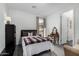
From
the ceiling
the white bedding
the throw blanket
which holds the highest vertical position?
the ceiling

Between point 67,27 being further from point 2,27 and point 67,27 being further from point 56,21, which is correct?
point 2,27

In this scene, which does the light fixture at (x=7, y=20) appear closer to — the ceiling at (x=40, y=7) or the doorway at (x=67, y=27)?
the ceiling at (x=40, y=7)

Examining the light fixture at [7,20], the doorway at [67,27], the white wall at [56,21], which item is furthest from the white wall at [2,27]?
the doorway at [67,27]

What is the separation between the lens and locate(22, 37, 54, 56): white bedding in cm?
252

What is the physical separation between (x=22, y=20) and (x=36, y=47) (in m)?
0.73

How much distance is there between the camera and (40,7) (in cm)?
257

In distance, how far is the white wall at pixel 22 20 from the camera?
2572 mm

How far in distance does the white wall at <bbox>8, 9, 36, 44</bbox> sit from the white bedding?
30cm

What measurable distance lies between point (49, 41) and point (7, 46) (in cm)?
103

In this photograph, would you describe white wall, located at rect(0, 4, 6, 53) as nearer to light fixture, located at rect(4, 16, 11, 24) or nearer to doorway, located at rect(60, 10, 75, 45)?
light fixture, located at rect(4, 16, 11, 24)

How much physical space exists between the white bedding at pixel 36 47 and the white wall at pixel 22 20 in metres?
0.30

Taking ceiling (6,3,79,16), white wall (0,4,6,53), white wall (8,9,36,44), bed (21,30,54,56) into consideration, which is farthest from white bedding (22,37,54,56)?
ceiling (6,3,79,16)

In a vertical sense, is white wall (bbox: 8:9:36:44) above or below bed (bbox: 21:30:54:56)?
above

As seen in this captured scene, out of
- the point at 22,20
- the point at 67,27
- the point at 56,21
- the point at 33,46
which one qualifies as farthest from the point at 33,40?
the point at 67,27
